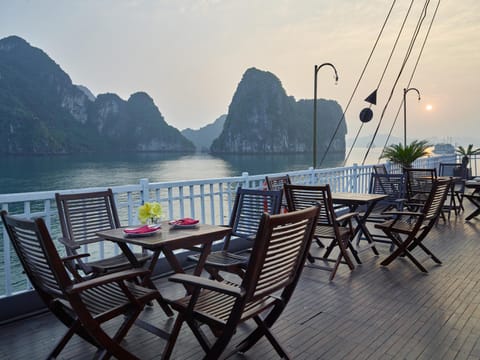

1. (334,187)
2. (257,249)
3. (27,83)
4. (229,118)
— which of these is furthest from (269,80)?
(257,249)

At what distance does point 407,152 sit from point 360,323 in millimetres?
8081

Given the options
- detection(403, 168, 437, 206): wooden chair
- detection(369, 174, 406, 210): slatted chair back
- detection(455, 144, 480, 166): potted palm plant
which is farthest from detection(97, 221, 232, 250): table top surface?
detection(455, 144, 480, 166): potted palm plant

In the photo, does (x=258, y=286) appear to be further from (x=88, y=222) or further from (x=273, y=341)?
(x=88, y=222)

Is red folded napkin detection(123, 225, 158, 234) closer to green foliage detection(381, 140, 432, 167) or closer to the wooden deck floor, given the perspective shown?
the wooden deck floor

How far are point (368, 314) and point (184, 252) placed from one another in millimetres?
2177

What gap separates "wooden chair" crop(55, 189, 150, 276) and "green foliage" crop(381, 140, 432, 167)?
335 inches

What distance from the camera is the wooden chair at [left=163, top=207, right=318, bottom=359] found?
1.95 m

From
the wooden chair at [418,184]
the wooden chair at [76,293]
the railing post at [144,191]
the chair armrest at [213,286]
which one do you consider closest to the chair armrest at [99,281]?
Result: the wooden chair at [76,293]

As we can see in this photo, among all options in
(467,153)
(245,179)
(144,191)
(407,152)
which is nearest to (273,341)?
(144,191)

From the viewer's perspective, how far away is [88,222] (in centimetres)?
346

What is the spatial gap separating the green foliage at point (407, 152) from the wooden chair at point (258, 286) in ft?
28.7

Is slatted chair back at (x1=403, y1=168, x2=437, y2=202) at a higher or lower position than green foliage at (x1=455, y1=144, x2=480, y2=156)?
lower

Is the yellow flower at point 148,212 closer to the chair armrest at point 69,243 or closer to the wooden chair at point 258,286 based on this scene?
the chair armrest at point 69,243

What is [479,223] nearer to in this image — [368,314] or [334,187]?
[334,187]
